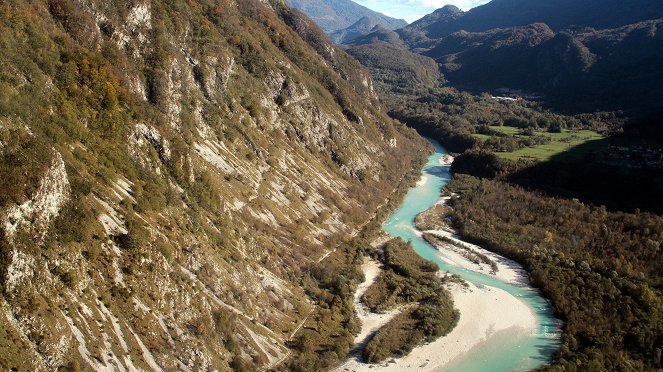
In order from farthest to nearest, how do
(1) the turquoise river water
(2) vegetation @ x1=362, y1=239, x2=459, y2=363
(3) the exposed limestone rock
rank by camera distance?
(1) the turquoise river water
(2) vegetation @ x1=362, y1=239, x2=459, y2=363
(3) the exposed limestone rock

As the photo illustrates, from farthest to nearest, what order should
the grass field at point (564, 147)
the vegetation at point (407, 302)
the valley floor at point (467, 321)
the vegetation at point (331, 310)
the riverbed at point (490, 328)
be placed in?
the grass field at point (564, 147), the vegetation at point (407, 302), the riverbed at point (490, 328), the valley floor at point (467, 321), the vegetation at point (331, 310)

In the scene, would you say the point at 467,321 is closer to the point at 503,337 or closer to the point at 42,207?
the point at 503,337

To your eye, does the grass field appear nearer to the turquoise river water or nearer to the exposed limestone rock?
the turquoise river water

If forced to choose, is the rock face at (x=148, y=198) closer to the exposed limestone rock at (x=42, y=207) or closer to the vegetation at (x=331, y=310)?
the exposed limestone rock at (x=42, y=207)

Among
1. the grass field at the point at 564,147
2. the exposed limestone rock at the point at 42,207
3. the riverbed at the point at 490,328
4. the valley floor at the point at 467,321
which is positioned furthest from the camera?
the grass field at the point at 564,147

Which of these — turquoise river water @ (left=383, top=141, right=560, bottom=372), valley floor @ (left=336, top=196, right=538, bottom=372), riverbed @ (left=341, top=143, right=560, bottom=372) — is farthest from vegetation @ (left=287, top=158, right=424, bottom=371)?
turquoise river water @ (left=383, top=141, right=560, bottom=372)

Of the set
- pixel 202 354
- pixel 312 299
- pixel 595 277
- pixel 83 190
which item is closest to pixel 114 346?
pixel 202 354

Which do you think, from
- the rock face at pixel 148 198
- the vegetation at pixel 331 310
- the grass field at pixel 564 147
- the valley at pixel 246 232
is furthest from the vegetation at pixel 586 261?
the rock face at pixel 148 198
